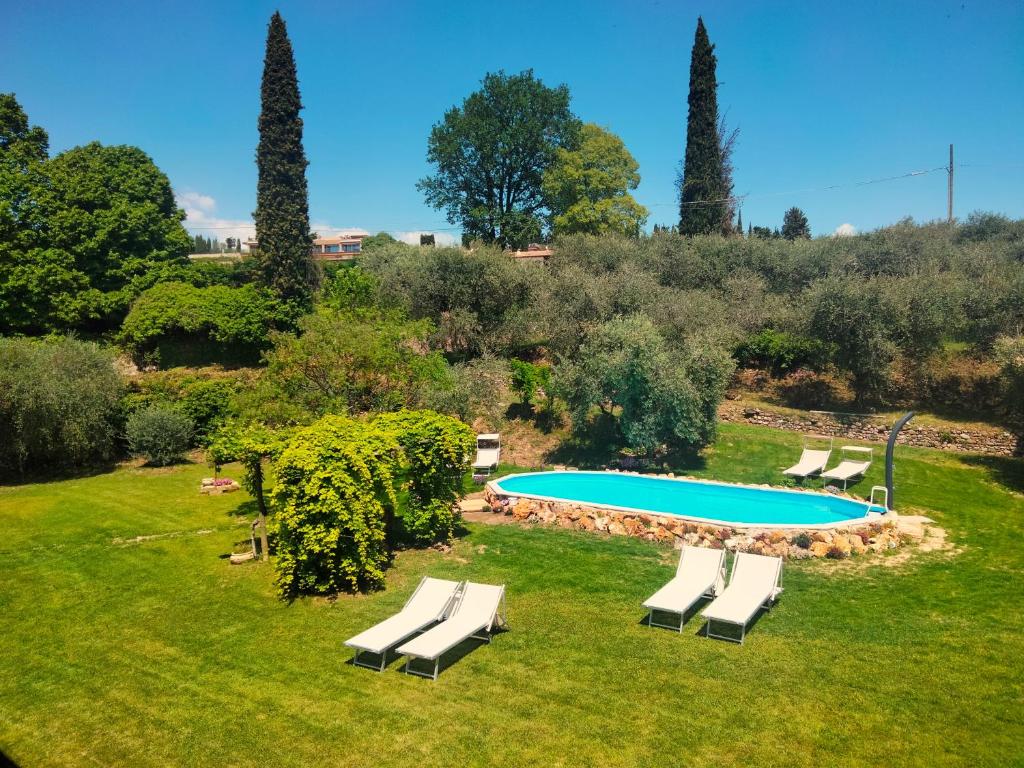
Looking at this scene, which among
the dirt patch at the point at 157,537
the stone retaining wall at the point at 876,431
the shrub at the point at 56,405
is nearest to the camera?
the dirt patch at the point at 157,537

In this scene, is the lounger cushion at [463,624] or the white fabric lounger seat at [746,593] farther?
the white fabric lounger seat at [746,593]

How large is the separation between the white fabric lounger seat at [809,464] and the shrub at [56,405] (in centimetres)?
2019

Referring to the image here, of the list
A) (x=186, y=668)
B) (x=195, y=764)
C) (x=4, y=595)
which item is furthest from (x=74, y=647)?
(x=195, y=764)

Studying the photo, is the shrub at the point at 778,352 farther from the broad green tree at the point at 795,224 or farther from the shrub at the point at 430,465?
the broad green tree at the point at 795,224

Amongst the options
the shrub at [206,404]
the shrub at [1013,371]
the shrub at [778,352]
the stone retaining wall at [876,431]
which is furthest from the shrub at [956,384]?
the shrub at [206,404]

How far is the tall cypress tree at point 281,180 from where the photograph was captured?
31516 millimetres

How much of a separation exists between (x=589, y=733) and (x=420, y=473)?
7.02 m

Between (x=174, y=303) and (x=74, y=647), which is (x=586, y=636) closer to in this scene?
(x=74, y=647)

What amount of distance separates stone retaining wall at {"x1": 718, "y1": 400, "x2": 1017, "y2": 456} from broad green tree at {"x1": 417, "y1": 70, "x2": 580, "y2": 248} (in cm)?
2626

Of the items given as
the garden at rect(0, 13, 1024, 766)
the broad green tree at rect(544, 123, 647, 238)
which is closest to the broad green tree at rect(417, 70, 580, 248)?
the broad green tree at rect(544, 123, 647, 238)

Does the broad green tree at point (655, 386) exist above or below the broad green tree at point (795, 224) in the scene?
below

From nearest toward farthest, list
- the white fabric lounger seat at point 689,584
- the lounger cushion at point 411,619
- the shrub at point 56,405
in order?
the lounger cushion at point 411,619
the white fabric lounger seat at point 689,584
the shrub at point 56,405

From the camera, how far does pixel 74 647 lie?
9352 mm

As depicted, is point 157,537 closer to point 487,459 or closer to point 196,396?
point 196,396
